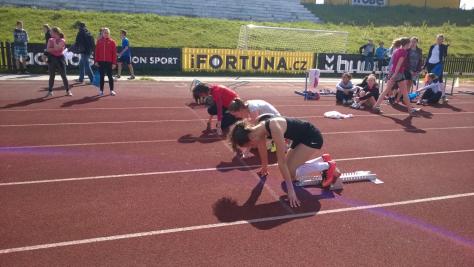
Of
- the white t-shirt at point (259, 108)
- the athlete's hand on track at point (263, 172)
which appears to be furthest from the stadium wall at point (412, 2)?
the athlete's hand on track at point (263, 172)

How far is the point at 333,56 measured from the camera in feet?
73.4

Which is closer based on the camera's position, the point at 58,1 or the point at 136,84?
the point at 136,84

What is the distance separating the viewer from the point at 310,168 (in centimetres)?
574

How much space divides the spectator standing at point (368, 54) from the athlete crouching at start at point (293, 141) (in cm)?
1810

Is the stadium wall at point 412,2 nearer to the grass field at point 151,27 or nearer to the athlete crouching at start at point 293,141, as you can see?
the grass field at point 151,27

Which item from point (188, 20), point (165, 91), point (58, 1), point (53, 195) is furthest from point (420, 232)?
point (58, 1)

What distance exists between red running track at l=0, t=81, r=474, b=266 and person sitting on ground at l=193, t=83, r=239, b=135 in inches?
17.5

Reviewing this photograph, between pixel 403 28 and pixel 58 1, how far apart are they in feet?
108

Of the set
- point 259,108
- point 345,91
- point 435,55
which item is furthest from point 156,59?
point 259,108

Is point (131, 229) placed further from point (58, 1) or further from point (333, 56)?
point (58, 1)

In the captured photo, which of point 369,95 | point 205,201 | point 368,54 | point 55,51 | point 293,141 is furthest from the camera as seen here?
point 368,54

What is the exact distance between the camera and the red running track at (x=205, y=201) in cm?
404

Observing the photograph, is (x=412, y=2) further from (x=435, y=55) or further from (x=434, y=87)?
(x=434, y=87)

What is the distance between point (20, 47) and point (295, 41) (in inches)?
708
